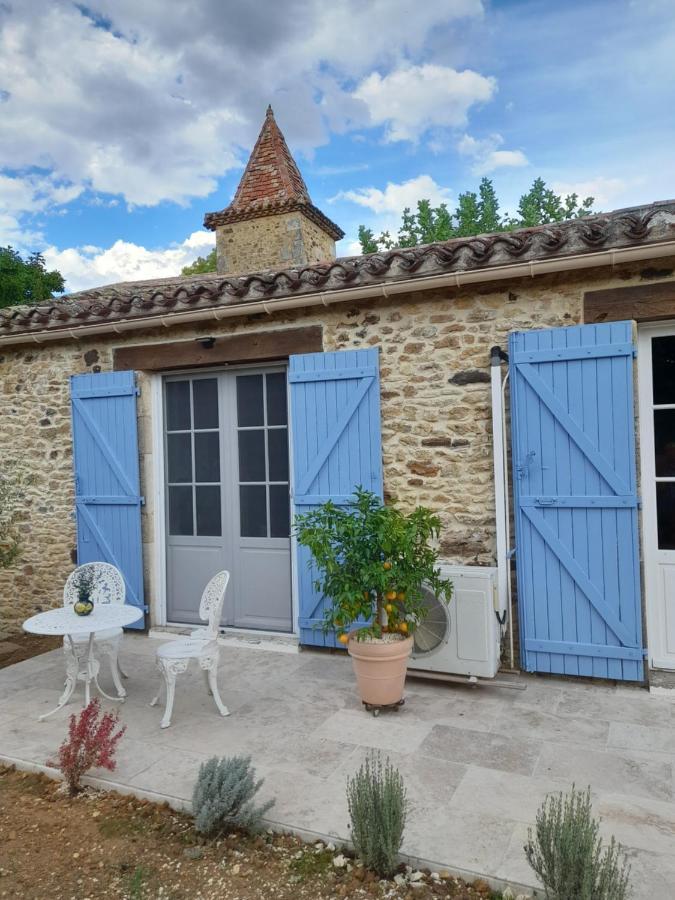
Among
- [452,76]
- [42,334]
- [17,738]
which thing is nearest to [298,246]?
[452,76]

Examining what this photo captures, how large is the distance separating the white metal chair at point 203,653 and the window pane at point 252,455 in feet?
4.62

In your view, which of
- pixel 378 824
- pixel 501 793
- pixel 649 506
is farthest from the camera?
pixel 649 506

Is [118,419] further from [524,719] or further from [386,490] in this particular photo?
[524,719]

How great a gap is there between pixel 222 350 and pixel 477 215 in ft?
55.5

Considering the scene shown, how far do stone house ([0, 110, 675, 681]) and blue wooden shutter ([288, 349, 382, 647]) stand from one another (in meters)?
0.02

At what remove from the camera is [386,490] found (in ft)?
15.2

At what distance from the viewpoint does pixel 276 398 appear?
205 inches

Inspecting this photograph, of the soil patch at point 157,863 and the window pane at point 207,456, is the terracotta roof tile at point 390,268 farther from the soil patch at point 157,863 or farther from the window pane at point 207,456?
the soil patch at point 157,863

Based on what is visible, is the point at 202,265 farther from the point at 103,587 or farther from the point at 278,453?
the point at 103,587

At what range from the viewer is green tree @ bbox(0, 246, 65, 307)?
669 inches

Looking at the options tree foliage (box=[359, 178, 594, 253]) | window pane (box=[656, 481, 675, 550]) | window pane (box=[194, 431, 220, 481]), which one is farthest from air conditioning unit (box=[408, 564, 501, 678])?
tree foliage (box=[359, 178, 594, 253])

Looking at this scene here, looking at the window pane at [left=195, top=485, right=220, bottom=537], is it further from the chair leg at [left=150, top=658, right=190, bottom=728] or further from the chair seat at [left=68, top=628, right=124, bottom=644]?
the chair leg at [left=150, top=658, right=190, bottom=728]

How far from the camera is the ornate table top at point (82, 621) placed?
375cm

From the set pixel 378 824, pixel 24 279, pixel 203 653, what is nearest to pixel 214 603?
pixel 203 653
